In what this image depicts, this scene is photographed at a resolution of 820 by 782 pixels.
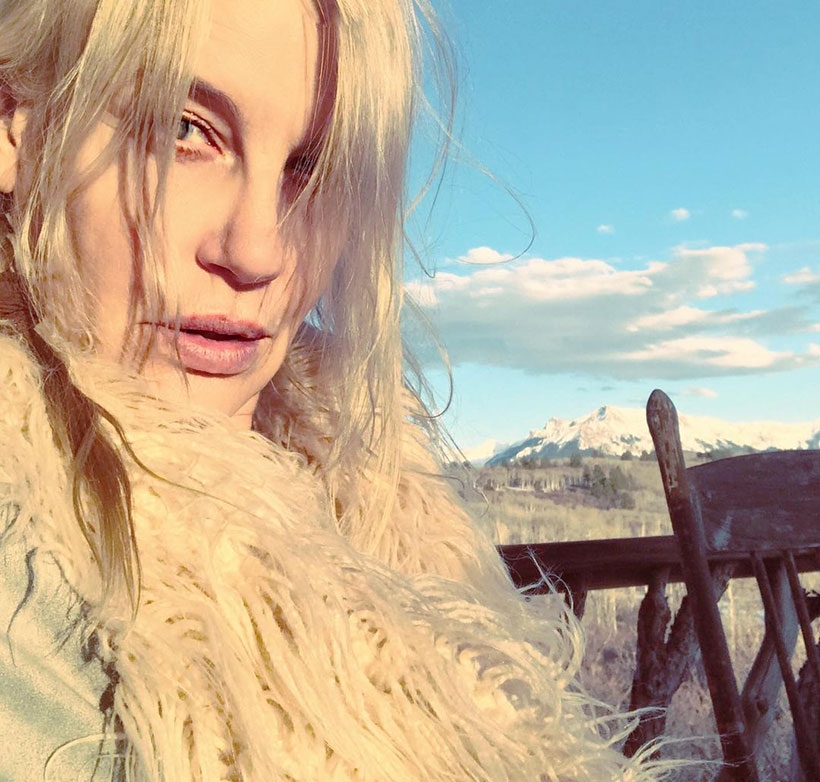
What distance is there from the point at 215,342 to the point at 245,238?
0.33 feet

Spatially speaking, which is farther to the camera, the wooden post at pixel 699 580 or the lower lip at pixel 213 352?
the wooden post at pixel 699 580

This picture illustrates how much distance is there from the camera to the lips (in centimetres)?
71

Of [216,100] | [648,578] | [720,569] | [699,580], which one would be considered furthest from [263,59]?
[720,569]

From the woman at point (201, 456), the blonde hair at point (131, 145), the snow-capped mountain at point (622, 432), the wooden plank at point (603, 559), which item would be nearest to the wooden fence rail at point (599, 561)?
the wooden plank at point (603, 559)

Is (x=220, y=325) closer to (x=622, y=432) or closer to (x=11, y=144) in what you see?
(x=11, y=144)

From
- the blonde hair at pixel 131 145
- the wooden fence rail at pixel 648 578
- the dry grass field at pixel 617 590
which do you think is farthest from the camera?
the dry grass field at pixel 617 590

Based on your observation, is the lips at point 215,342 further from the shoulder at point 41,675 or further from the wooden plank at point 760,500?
the wooden plank at point 760,500

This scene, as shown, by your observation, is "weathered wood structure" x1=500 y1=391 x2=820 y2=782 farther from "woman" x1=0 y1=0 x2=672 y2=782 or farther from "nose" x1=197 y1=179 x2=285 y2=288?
"nose" x1=197 y1=179 x2=285 y2=288


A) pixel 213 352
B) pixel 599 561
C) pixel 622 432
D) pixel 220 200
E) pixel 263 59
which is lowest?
pixel 599 561

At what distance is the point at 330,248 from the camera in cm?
82

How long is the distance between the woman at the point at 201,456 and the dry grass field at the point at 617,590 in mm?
396

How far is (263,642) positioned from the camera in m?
0.60

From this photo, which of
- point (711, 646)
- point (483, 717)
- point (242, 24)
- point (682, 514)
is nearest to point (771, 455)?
point (682, 514)

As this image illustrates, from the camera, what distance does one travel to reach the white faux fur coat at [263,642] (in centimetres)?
57
